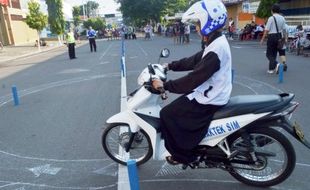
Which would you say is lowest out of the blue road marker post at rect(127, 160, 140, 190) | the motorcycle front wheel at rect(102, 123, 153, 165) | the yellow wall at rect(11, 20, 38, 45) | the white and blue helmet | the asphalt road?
the yellow wall at rect(11, 20, 38, 45)

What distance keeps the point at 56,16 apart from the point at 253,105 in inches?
1691

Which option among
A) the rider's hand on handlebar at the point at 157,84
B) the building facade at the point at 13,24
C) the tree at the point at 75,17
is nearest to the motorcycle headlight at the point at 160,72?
the rider's hand on handlebar at the point at 157,84

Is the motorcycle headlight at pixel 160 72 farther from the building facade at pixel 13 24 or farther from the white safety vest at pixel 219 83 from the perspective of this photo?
the building facade at pixel 13 24

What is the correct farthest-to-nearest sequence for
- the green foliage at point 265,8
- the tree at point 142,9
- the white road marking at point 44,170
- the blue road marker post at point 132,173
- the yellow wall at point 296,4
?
1. the tree at point 142,9
2. the yellow wall at point 296,4
3. the green foliage at point 265,8
4. the white road marking at point 44,170
5. the blue road marker post at point 132,173

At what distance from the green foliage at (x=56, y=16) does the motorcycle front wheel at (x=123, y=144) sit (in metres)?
41.3

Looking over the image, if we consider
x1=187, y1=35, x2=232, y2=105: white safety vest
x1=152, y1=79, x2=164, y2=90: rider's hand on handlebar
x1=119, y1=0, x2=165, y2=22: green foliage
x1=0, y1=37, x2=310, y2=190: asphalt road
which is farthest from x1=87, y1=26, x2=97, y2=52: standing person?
x1=119, y1=0, x2=165, y2=22: green foliage

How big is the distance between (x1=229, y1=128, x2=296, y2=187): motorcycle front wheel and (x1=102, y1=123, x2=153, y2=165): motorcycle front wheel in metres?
1.09

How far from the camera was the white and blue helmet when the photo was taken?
350cm

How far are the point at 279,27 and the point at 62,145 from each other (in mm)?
7638

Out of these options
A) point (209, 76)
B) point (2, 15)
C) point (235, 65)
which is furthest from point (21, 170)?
point (2, 15)

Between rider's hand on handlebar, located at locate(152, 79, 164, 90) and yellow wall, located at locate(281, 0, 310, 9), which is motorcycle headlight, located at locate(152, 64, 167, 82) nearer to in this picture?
rider's hand on handlebar, located at locate(152, 79, 164, 90)

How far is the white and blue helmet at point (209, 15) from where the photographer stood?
3496 mm

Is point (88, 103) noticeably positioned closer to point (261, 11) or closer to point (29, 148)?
point (29, 148)

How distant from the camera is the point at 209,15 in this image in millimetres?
3494
